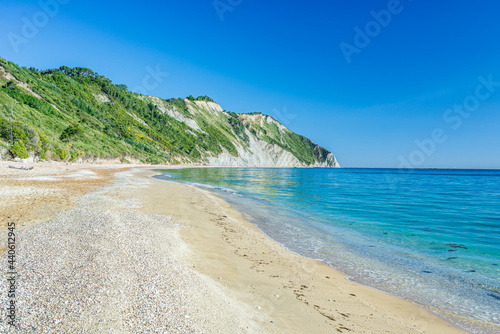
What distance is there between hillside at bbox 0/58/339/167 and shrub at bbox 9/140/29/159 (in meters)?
0.10

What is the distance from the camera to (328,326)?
5133mm

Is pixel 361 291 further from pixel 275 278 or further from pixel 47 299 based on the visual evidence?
pixel 47 299

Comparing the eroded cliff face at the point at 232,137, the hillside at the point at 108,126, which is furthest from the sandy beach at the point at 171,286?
the eroded cliff face at the point at 232,137

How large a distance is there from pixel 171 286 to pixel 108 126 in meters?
97.1

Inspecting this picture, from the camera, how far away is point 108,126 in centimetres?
8688

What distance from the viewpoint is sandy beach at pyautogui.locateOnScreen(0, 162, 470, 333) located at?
4137 millimetres

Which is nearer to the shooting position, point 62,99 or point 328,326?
point 328,326

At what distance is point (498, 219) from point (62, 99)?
348ft

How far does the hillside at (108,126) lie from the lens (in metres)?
45.6

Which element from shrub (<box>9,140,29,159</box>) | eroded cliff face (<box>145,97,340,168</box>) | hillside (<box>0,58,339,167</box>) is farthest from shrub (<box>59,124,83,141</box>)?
eroded cliff face (<box>145,97,340,168</box>)

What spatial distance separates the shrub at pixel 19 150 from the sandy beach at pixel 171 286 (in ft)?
105

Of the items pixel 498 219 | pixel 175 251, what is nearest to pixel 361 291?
pixel 175 251

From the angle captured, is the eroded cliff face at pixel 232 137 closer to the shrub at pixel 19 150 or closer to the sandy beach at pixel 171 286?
A: the shrub at pixel 19 150

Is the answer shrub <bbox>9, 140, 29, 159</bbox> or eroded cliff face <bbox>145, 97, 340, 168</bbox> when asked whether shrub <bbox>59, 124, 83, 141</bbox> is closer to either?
shrub <bbox>9, 140, 29, 159</bbox>
